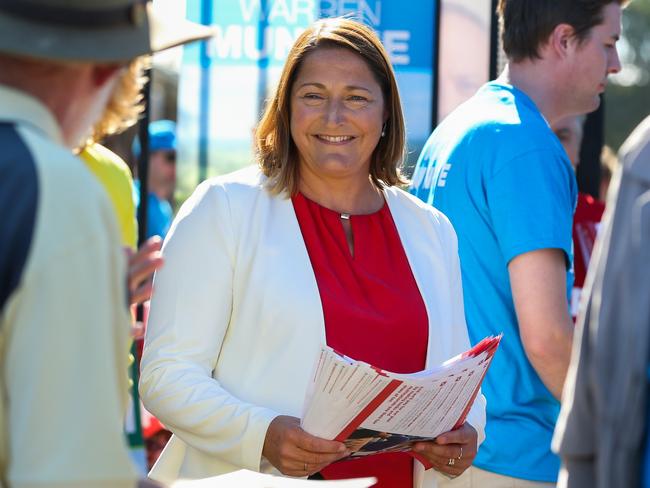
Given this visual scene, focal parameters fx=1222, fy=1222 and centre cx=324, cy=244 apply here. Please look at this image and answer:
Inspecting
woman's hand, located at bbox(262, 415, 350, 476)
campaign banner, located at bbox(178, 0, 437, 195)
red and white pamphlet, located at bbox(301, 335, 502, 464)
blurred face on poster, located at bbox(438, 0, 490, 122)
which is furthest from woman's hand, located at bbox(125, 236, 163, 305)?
blurred face on poster, located at bbox(438, 0, 490, 122)

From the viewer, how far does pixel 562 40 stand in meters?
3.68

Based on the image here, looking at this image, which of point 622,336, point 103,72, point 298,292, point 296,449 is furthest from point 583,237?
point 103,72

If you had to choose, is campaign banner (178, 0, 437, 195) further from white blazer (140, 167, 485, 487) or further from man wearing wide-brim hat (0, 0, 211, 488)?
man wearing wide-brim hat (0, 0, 211, 488)

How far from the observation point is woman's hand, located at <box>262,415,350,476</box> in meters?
2.78

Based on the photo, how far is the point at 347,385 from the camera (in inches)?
104

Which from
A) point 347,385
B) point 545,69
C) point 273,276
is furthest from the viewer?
point 545,69

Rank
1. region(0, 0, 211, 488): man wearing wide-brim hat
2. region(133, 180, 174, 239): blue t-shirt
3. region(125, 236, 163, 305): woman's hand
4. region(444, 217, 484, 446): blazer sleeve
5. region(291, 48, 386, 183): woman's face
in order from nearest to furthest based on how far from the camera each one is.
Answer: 1. region(0, 0, 211, 488): man wearing wide-brim hat
2. region(125, 236, 163, 305): woman's hand
3. region(444, 217, 484, 446): blazer sleeve
4. region(291, 48, 386, 183): woman's face
5. region(133, 180, 174, 239): blue t-shirt

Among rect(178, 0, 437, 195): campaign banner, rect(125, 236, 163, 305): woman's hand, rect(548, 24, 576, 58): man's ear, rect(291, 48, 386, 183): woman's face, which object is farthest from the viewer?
rect(178, 0, 437, 195): campaign banner

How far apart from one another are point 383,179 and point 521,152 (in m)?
0.40

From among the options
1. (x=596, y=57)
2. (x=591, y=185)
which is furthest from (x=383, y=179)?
(x=591, y=185)

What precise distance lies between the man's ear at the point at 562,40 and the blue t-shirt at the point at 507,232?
0.84 feet

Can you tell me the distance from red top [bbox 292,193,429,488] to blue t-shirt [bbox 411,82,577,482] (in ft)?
1.00

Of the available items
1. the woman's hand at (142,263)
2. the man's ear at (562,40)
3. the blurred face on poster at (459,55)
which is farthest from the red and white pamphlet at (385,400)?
the blurred face on poster at (459,55)

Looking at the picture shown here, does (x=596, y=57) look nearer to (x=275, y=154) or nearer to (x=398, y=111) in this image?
(x=398, y=111)
